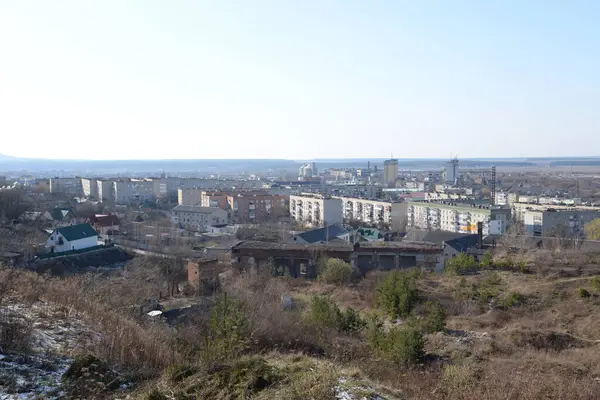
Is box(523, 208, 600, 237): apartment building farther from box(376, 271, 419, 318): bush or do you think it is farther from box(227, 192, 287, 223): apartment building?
box(376, 271, 419, 318): bush

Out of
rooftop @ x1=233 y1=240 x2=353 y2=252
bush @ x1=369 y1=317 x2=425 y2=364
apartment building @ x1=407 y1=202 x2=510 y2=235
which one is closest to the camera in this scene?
bush @ x1=369 y1=317 x2=425 y2=364

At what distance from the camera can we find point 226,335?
5445 mm

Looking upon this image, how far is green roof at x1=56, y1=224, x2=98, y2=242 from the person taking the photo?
22297 mm

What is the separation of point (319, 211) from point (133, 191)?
2223 centimetres

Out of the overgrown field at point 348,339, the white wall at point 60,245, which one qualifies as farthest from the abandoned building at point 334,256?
the white wall at point 60,245

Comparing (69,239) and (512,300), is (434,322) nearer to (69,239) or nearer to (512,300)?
(512,300)

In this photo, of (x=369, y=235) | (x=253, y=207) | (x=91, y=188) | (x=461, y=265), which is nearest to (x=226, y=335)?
(x=461, y=265)

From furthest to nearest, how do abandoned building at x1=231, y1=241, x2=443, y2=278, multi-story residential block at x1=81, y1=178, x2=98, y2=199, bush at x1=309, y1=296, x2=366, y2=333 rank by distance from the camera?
multi-story residential block at x1=81, y1=178, x2=98, y2=199, abandoned building at x1=231, y1=241, x2=443, y2=278, bush at x1=309, y1=296, x2=366, y2=333

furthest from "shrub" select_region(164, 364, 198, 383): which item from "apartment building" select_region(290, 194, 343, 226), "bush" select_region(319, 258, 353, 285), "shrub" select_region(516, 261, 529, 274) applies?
"apartment building" select_region(290, 194, 343, 226)

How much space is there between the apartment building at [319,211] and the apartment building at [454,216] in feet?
15.6

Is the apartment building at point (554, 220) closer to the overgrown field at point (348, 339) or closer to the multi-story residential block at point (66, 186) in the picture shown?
the overgrown field at point (348, 339)

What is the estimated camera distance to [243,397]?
3693 millimetres

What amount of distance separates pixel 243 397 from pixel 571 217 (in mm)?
29422

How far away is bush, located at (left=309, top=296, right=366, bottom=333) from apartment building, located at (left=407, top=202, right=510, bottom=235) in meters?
21.9
